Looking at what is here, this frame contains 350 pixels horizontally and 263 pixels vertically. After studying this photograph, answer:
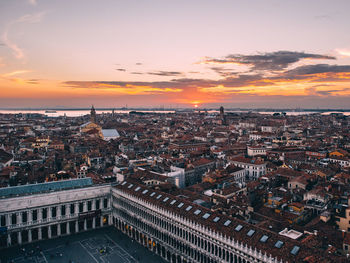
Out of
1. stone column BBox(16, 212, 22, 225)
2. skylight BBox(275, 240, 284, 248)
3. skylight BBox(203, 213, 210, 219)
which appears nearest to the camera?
skylight BBox(275, 240, 284, 248)

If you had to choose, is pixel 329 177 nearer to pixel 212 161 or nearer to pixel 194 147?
pixel 212 161

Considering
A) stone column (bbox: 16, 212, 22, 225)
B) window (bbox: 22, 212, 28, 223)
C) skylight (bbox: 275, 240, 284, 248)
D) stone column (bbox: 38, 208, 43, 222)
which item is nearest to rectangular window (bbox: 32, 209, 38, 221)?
stone column (bbox: 38, 208, 43, 222)

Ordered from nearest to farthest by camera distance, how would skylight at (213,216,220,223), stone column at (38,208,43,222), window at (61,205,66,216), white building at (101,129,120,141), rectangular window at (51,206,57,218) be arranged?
skylight at (213,216,220,223) → stone column at (38,208,43,222) → rectangular window at (51,206,57,218) → window at (61,205,66,216) → white building at (101,129,120,141)

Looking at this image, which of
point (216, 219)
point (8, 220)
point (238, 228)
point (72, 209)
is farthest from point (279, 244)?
point (8, 220)

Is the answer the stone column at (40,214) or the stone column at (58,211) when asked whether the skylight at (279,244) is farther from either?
the stone column at (40,214)

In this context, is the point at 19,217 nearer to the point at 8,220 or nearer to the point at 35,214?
the point at 8,220

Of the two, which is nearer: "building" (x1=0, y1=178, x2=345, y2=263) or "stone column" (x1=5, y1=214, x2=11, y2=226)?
"building" (x1=0, y1=178, x2=345, y2=263)

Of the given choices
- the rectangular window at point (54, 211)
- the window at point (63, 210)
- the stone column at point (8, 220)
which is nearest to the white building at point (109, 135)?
the window at point (63, 210)

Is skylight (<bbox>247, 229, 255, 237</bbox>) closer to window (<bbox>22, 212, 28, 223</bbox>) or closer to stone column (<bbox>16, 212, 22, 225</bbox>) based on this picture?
window (<bbox>22, 212, 28, 223</bbox>)
